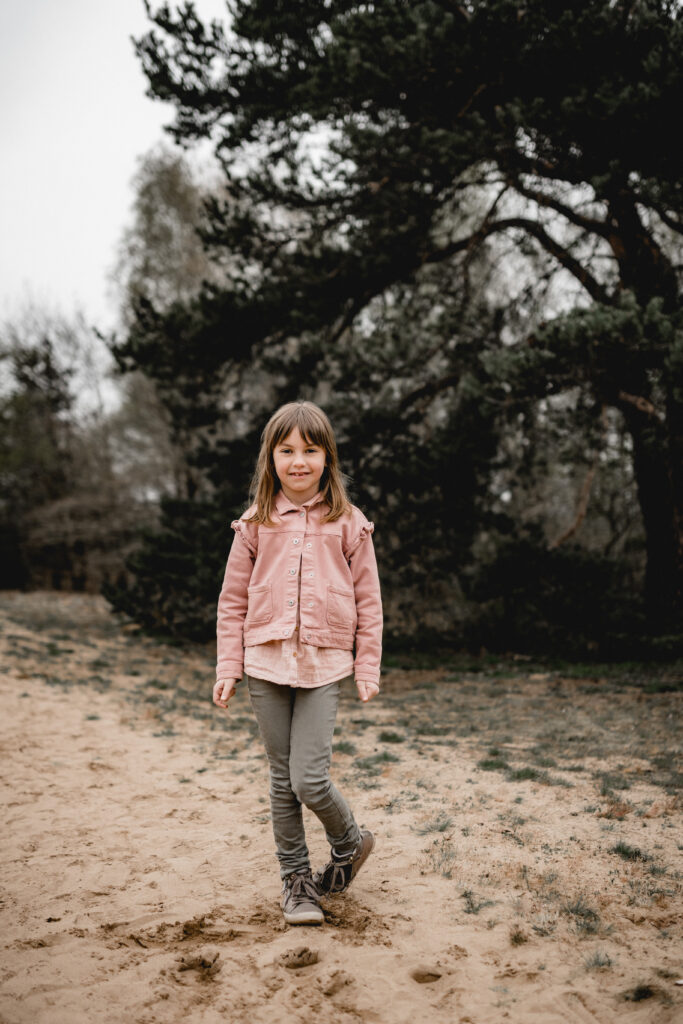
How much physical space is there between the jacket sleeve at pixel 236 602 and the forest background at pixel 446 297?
15.4 ft

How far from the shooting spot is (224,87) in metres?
9.05

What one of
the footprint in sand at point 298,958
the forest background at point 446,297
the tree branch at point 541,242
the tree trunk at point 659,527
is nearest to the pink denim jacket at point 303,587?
the footprint in sand at point 298,958

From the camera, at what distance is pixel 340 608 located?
2746 mm

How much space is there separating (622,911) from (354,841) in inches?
39.4

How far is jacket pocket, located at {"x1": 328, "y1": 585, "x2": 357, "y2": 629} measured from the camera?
107 inches

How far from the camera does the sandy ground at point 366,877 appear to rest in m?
2.20

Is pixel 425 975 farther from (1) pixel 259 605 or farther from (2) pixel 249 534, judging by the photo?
(2) pixel 249 534

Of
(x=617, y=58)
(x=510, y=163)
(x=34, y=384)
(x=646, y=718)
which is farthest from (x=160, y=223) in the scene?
(x=646, y=718)

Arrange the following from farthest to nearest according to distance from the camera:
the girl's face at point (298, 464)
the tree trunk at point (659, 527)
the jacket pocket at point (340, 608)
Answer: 1. the tree trunk at point (659, 527)
2. the girl's face at point (298, 464)
3. the jacket pocket at point (340, 608)

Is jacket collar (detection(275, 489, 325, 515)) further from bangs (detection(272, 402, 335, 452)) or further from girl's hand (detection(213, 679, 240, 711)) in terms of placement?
girl's hand (detection(213, 679, 240, 711))

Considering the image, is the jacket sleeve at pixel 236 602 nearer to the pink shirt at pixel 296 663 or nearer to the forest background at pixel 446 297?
the pink shirt at pixel 296 663

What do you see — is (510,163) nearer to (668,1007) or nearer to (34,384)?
(668,1007)

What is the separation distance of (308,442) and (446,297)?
773 centimetres

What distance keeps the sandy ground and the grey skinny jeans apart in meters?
0.27
